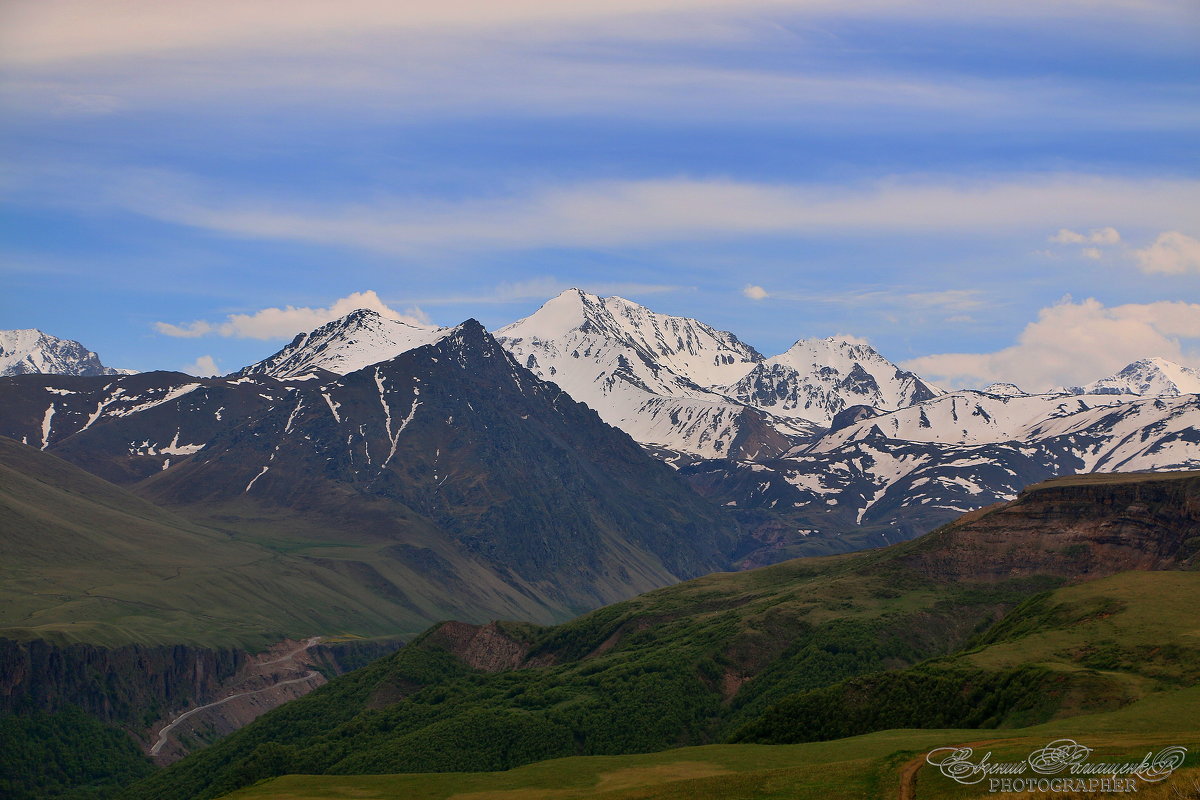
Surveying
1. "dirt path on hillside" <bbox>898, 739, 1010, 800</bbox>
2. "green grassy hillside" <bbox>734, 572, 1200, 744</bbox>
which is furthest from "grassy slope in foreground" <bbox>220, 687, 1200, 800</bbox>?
"green grassy hillside" <bbox>734, 572, 1200, 744</bbox>

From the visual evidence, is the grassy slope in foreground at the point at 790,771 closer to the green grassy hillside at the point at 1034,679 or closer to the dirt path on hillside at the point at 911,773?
the dirt path on hillside at the point at 911,773

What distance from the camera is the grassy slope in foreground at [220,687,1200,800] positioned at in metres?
99.2

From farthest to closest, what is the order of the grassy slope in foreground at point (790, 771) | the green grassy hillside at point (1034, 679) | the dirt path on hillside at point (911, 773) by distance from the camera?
the green grassy hillside at point (1034, 679), the grassy slope in foreground at point (790, 771), the dirt path on hillside at point (911, 773)

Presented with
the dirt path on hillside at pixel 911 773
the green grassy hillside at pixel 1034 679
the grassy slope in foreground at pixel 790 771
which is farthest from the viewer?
the green grassy hillside at pixel 1034 679

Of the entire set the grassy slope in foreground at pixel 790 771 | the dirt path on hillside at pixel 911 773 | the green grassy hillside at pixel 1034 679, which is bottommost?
the green grassy hillside at pixel 1034 679

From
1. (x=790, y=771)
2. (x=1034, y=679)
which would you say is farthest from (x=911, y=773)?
(x=1034, y=679)

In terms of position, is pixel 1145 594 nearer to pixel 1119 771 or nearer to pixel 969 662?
pixel 969 662

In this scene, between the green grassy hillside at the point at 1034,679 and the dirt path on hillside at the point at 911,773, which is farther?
the green grassy hillside at the point at 1034,679

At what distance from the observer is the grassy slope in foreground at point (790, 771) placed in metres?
99.2

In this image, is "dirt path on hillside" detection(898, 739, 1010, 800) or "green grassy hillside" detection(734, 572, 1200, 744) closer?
"dirt path on hillside" detection(898, 739, 1010, 800)

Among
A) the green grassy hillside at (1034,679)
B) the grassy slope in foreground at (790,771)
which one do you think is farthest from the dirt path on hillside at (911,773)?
the green grassy hillside at (1034,679)

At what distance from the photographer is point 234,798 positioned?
504 feet

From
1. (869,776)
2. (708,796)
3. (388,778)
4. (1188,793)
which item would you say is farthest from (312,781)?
(1188,793)

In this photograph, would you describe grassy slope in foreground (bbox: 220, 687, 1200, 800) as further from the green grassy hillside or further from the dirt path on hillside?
the green grassy hillside
